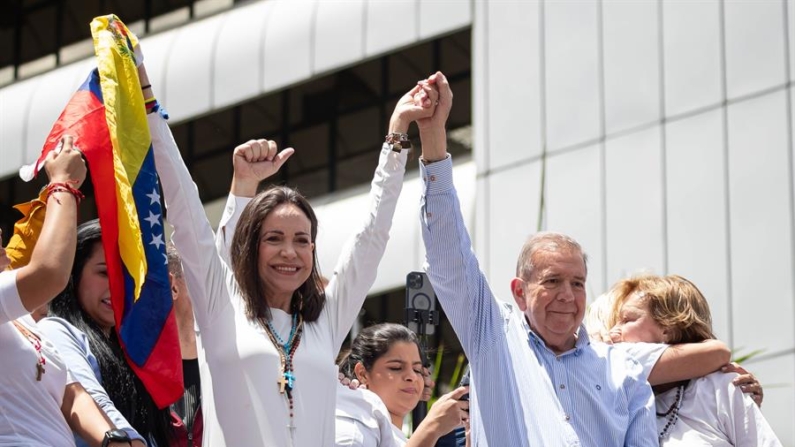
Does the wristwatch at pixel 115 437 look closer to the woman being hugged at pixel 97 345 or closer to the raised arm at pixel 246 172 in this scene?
the woman being hugged at pixel 97 345

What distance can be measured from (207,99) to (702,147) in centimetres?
693

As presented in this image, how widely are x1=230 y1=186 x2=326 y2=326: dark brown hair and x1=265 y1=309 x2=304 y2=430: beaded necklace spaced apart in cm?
6

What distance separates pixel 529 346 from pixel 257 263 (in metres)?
1.01

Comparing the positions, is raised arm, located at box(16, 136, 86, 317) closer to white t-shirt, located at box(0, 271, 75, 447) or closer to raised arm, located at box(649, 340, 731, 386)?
white t-shirt, located at box(0, 271, 75, 447)

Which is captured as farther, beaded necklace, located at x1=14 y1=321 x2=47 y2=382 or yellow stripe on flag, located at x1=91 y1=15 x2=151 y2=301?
yellow stripe on flag, located at x1=91 y1=15 x2=151 y2=301

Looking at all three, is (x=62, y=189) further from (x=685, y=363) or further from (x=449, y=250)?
(x=685, y=363)

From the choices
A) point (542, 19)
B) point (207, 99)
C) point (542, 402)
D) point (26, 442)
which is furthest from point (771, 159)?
point (26, 442)

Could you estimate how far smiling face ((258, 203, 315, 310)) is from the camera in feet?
18.0

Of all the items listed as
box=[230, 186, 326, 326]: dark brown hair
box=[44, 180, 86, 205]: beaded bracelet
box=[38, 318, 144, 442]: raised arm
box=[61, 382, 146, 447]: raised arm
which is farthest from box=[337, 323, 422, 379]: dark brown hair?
box=[44, 180, 86, 205]: beaded bracelet

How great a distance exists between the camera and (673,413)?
5.89 meters

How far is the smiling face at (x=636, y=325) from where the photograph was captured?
19.8ft

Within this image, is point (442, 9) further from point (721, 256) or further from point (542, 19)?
point (721, 256)

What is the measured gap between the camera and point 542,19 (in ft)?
54.7

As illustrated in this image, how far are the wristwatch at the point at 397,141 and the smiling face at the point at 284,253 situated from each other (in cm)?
40
